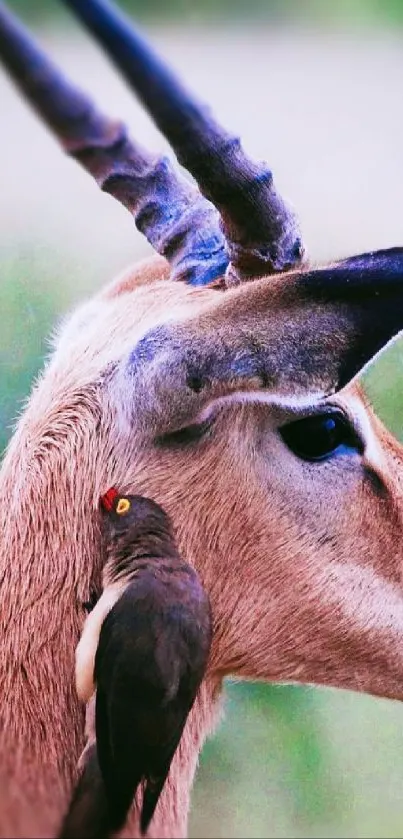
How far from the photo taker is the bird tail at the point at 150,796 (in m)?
1.04

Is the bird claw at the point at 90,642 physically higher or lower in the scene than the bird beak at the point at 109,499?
lower

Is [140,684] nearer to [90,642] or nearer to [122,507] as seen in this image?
[90,642]

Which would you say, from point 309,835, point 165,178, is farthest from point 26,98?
point 309,835

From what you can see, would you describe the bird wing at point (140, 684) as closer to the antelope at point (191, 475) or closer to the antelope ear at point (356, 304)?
the antelope at point (191, 475)

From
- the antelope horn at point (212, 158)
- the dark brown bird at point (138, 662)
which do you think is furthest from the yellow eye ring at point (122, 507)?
the antelope horn at point (212, 158)

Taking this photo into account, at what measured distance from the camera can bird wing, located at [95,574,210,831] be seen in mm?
985

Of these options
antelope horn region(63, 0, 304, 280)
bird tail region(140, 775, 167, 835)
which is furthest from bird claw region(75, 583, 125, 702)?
antelope horn region(63, 0, 304, 280)

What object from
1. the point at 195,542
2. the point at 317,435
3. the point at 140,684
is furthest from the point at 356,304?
the point at 140,684

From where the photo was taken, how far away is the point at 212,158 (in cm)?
98

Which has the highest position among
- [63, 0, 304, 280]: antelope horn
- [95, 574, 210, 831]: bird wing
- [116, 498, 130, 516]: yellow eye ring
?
[63, 0, 304, 280]: antelope horn

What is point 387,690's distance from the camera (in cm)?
117

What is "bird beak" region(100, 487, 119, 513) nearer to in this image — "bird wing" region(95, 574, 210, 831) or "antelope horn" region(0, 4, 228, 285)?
"bird wing" region(95, 574, 210, 831)

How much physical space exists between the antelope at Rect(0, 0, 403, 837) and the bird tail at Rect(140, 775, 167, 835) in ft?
0.10

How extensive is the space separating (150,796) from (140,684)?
17 cm
